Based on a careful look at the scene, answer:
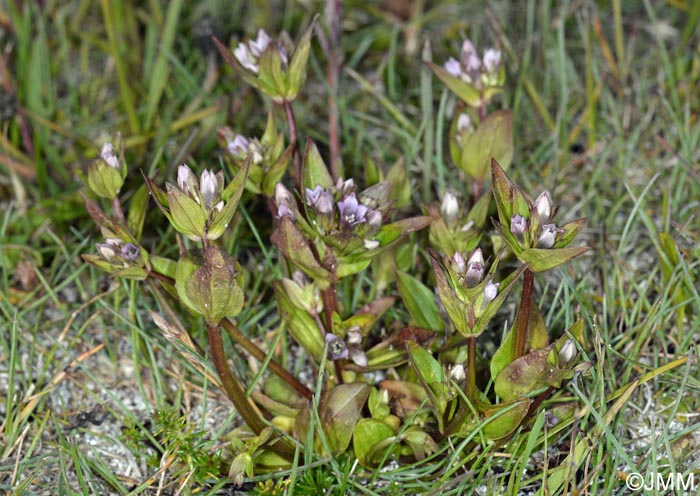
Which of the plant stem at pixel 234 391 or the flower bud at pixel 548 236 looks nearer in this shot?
the flower bud at pixel 548 236

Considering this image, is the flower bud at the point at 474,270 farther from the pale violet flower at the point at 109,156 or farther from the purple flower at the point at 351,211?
the pale violet flower at the point at 109,156

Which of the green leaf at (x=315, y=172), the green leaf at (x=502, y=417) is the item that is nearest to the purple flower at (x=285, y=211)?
the green leaf at (x=315, y=172)

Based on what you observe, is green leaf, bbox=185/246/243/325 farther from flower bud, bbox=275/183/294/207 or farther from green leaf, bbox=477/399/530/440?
green leaf, bbox=477/399/530/440

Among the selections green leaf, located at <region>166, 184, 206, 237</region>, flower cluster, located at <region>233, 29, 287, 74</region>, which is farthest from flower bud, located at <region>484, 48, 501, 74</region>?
green leaf, located at <region>166, 184, 206, 237</region>

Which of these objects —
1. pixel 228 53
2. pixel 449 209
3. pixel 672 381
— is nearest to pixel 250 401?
pixel 449 209

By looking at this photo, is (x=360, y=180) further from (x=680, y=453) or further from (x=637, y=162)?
(x=680, y=453)
